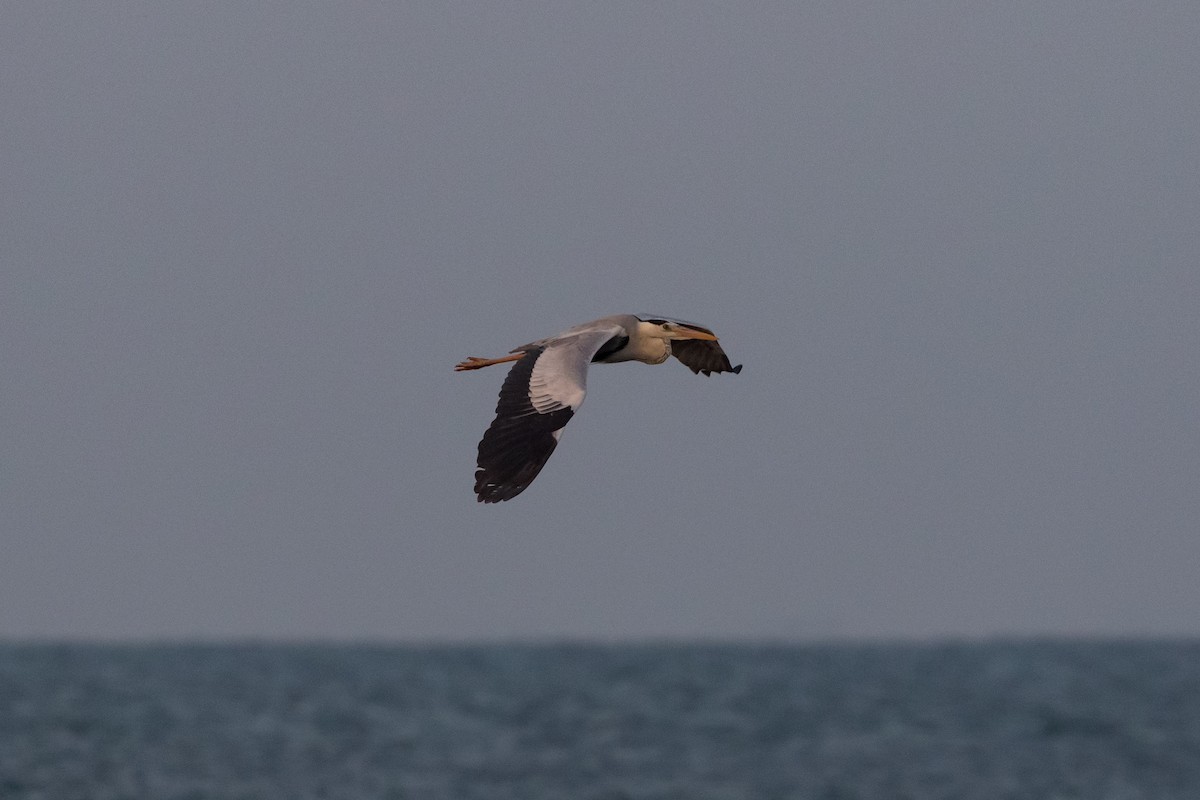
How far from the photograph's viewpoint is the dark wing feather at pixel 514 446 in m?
11.8

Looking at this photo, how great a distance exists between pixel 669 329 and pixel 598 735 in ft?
148

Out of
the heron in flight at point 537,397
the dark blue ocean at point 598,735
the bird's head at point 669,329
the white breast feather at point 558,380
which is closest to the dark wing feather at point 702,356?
the bird's head at point 669,329

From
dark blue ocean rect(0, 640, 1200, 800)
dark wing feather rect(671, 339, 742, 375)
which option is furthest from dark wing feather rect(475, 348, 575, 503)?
dark blue ocean rect(0, 640, 1200, 800)

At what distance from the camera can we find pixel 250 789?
4469 centimetres

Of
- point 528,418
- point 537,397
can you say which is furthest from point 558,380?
point 528,418

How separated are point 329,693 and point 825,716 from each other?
22831mm

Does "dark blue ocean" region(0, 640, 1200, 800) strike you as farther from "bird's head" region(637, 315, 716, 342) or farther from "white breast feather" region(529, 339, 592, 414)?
"white breast feather" region(529, 339, 592, 414)

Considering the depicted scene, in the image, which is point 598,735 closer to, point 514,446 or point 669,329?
point 669,329

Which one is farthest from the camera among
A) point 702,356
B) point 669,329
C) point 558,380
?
point 702,356

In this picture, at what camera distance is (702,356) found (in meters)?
15.9

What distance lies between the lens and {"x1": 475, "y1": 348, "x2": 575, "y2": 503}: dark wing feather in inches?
464

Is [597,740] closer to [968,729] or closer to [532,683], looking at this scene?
[968,729]

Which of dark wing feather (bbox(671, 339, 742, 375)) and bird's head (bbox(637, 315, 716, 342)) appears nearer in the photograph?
bird's head (bbox(637, 315, 716, 342))

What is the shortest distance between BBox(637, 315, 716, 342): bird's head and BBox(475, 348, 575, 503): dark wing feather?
7.49 ft
